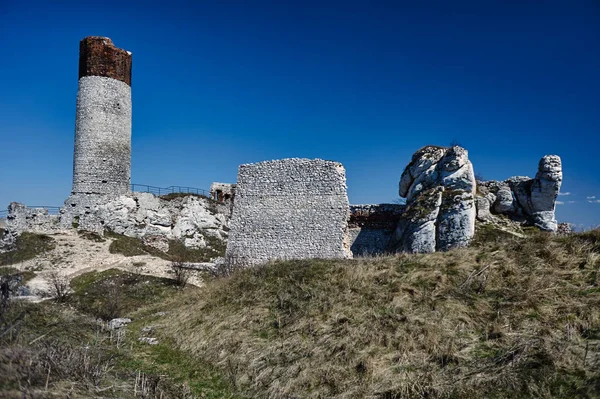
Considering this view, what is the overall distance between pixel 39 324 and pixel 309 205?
30.8ft

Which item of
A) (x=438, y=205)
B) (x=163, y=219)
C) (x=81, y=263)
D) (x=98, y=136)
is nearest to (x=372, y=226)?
(x=438, y=205)

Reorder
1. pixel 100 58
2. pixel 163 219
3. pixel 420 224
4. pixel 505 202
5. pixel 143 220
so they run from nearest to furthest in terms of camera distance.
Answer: pixel 420 224 → pixel 505 202 → pixel 100 58 → pixel 143 220 → pixel 163 219

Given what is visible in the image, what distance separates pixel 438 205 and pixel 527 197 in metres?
3.58

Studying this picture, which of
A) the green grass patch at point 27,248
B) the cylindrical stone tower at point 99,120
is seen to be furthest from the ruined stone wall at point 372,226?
the cylindrical stone tower at point 99,120

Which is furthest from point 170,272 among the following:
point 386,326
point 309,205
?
point 386,326

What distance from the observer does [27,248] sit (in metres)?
20.8

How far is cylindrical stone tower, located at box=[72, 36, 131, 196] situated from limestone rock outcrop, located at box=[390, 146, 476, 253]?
63.9 ft

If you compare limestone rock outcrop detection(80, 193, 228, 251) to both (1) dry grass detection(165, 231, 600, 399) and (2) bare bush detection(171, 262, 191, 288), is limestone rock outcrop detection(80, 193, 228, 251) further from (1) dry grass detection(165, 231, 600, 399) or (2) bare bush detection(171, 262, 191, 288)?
(1) dry grass detection(165, 231, 600, 399)

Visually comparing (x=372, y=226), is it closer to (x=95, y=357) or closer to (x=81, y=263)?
(x=95, y=357)

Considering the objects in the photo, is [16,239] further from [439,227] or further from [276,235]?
[439,227]

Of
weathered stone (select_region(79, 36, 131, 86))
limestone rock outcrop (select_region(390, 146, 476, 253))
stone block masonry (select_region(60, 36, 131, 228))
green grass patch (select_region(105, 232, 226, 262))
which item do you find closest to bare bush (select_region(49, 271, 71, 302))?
green grass patch (select_region(105, 232, 226, 262))

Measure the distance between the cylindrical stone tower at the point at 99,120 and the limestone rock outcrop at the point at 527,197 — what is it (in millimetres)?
21968

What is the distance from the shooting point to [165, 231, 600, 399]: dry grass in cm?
607

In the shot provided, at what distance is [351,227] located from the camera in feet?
56.9
